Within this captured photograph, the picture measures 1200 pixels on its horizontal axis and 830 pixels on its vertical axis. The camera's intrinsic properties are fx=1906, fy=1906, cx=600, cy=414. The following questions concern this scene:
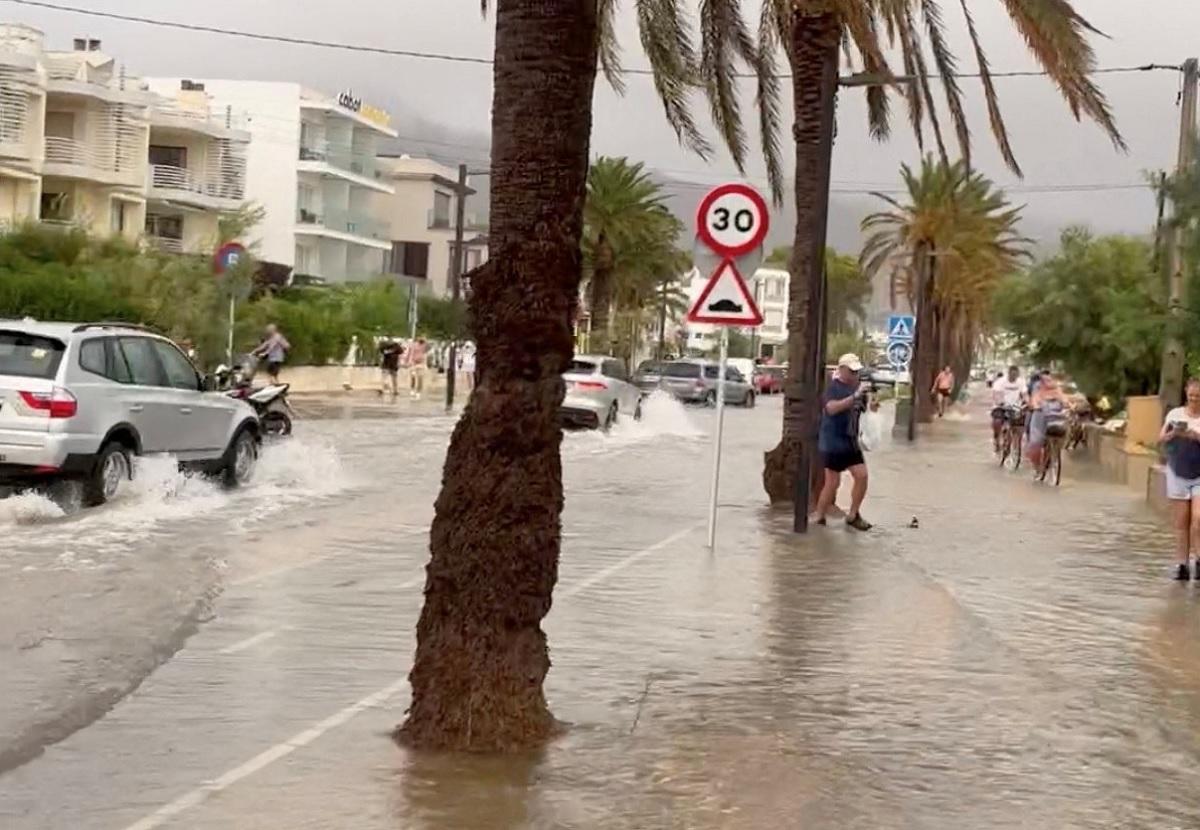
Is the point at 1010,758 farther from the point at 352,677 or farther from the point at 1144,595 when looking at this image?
the point at 1144,595

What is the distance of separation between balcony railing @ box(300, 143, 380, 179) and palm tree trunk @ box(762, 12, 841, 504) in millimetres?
66598

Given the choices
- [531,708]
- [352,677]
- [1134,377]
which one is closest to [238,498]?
[352,677]

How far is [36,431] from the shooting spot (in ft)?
53.0

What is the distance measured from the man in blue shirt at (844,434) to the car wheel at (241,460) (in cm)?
620

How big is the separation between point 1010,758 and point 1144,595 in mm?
6649

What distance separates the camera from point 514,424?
7.73 m

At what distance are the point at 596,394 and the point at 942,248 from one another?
29211 millimetres

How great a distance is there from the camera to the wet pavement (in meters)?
7.21

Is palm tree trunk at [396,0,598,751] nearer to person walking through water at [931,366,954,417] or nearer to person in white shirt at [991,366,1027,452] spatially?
person in white shirt at [991,366,1027,452]

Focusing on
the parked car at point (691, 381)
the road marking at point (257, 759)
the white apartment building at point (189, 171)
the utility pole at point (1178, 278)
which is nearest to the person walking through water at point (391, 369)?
the parked car at point (691, 381)

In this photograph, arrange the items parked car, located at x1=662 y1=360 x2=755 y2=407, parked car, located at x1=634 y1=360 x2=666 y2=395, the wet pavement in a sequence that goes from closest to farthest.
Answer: the wet pavement, parked car, located at x1=634 y1=360 x2=666 y2=395, parked car, located at x1=662 y1=360 x2=755 y2=407

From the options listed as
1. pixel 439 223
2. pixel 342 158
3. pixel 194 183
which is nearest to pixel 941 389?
pixel 194 183

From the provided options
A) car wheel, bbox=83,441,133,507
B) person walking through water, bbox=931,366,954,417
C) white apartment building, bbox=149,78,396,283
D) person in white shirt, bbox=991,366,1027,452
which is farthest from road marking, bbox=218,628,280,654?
white apartment building, bbox=149,78,396,283

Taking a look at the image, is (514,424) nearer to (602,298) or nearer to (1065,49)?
(1065,49)
